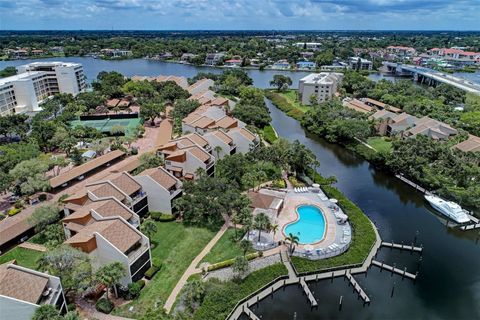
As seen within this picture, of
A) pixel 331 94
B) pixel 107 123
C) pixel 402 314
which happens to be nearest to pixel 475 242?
pixel 402 314

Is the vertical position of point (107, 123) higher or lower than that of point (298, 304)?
higher

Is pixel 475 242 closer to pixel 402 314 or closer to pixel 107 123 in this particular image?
→ pixel 402 314

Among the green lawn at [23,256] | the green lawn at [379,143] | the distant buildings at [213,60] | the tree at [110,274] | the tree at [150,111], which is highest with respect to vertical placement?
the distant buildings at [213,60]

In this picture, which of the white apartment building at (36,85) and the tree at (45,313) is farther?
the white apartment building at (36,85)

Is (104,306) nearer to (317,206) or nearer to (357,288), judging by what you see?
(357,288)

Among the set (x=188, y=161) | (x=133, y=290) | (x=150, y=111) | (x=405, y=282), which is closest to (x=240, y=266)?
(x=133, y=290)

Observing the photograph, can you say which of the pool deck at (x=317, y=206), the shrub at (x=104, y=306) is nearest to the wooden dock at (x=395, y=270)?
the pool deck at (x=317, y=206)

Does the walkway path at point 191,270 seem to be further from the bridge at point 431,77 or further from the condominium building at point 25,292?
the bridge at point 431,77
